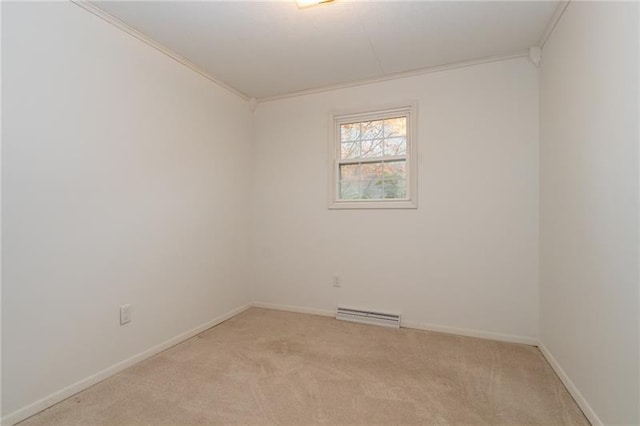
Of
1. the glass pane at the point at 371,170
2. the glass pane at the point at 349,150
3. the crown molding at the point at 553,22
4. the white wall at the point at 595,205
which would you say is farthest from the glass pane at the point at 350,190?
the crown molding at the point at 553,22

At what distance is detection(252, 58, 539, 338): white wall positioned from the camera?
8.26ft

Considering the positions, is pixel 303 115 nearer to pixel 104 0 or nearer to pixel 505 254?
pixel 104 0

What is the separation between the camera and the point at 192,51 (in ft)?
8.16

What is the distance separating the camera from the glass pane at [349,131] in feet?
10.4

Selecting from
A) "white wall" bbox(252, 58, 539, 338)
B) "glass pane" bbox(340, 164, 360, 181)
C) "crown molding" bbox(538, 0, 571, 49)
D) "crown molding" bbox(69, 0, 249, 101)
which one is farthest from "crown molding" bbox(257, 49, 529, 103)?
"glass pane" bbox(340, 164, 360, 181)

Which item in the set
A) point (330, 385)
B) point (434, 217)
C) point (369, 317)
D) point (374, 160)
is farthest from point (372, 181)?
point (330, 385)

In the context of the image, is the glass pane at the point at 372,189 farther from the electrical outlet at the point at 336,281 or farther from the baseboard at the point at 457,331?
the baseboard at the point at 457,331

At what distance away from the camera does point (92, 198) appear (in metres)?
1.91

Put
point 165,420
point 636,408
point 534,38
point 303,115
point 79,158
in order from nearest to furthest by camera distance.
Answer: point 636,408, point 165,420, point 79,158, point 534,38, point 303,115

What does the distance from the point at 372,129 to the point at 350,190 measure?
0.67 metres

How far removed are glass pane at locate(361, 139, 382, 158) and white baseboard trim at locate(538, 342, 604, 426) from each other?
83.8 inches

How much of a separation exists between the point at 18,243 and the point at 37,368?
690 mm

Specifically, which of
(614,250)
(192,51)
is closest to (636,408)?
(614,250)

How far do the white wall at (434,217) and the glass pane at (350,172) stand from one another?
0.22 metres
